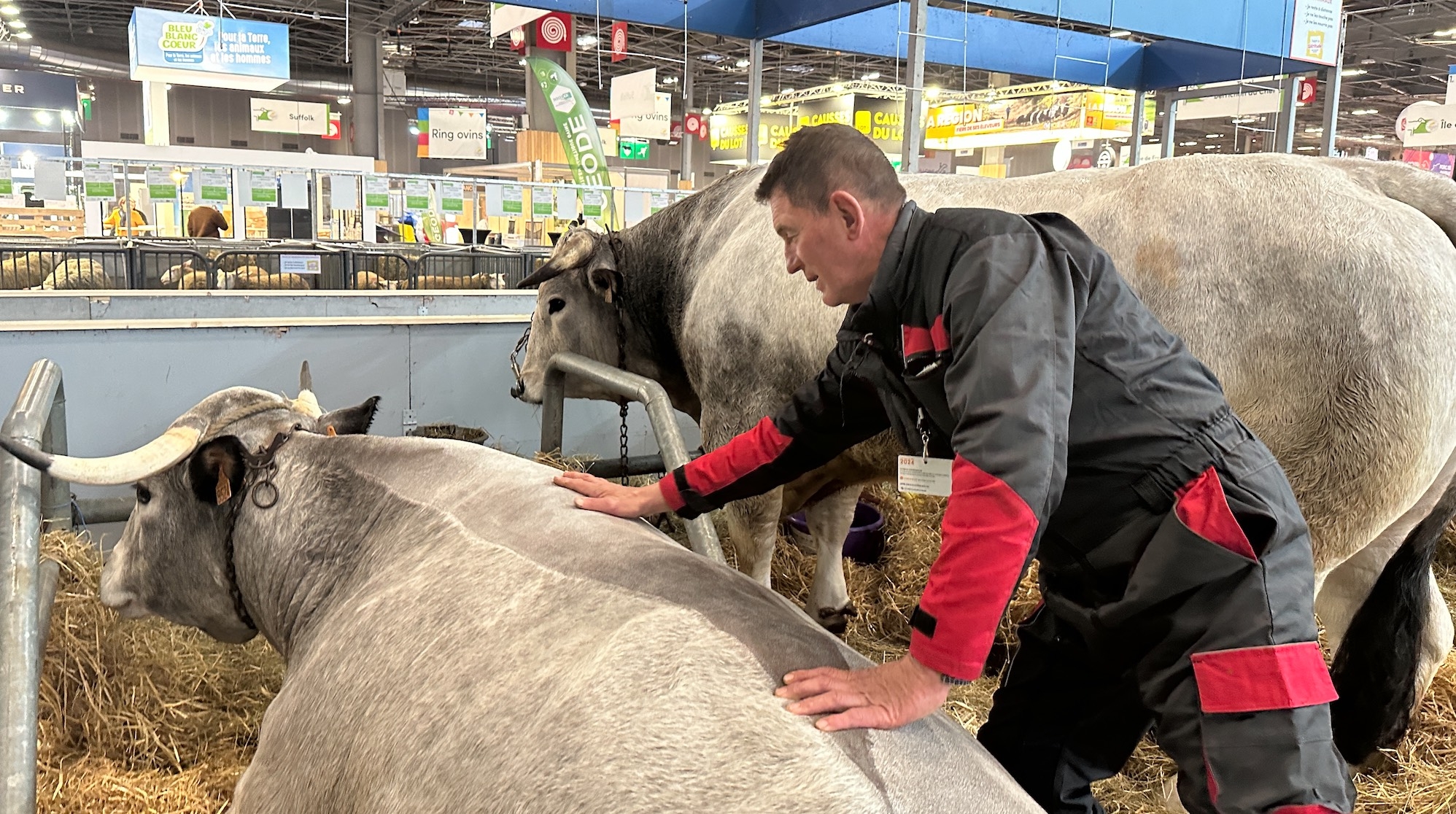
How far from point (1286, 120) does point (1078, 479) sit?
8.05 m

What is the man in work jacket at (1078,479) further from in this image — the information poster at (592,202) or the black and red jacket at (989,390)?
the information poster at (592,202)

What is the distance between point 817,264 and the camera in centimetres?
180

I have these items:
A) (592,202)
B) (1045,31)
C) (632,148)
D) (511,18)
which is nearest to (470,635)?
(592,202)

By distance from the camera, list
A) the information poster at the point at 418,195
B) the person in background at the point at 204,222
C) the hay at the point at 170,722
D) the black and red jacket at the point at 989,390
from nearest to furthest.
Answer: the black and red jacket at the point at 989,390
the hay at the point at 170,722
the information poster at the point at 418,195
the person in background at the point at 204,222

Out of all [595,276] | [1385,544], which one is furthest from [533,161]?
[1385,544]

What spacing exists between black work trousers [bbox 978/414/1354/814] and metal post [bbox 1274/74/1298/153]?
24.3 ft

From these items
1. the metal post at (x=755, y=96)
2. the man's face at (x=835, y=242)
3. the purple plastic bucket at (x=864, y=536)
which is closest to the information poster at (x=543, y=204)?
Result: the metal post at (x=755, y=96)

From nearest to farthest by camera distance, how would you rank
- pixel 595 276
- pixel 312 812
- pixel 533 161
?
pixel 312 812, pixel 595 276, pixel 533 161

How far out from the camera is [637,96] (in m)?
8.25

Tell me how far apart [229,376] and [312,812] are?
308cm

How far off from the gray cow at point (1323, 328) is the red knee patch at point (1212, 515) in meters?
1.05

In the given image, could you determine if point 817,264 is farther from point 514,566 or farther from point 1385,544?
point 1385,544

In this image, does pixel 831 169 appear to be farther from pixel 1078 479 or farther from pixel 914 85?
pixel 914 85

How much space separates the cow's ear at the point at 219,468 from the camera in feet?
7.18
